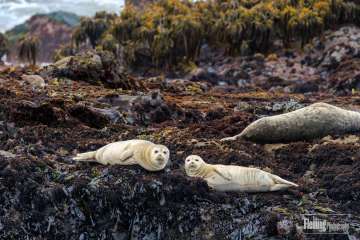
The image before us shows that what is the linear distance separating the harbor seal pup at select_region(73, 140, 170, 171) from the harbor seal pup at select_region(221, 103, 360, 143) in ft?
10.8

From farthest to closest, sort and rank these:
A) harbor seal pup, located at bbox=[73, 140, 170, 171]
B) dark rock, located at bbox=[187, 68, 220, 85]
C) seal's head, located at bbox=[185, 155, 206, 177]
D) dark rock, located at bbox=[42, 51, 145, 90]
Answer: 1. dark rock, located at bbox=[187, 68, 220, 85]
2. dark rock, located at bbox=[42, 51, 145, 90]
3. seal's head, located at bbox=[185, 155, 206, 177]
4. harbor seal pup, located at bbox=[73, 140, 170, 171]

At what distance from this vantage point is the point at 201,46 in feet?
225

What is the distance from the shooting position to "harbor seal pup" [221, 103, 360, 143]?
14656 mm

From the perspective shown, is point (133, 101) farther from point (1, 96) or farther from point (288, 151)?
point (288, 151)

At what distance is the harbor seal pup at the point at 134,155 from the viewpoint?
37.9ft

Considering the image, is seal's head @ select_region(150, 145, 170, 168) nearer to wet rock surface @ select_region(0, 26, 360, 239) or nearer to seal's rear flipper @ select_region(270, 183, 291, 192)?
wet rock surface @ select_region(0, 26, 360, 239)

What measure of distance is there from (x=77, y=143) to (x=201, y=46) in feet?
181

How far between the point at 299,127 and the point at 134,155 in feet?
14.2

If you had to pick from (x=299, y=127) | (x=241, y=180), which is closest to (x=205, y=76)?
(x=299, y=127)

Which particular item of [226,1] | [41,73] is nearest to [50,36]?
[226,1]

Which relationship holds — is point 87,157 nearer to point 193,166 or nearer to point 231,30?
point 193,166

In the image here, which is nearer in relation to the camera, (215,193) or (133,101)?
(215,193)

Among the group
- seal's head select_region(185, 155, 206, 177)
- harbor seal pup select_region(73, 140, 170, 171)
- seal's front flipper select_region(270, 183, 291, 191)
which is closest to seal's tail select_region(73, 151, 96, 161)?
harbor seal pup select_region(73, 140, 170, 171)

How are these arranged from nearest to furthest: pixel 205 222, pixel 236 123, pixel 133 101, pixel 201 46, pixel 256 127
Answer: pixel 205 222 → pixel 256 127 → pixel 236 123 → pixel 133 101 → pixel 201 46
